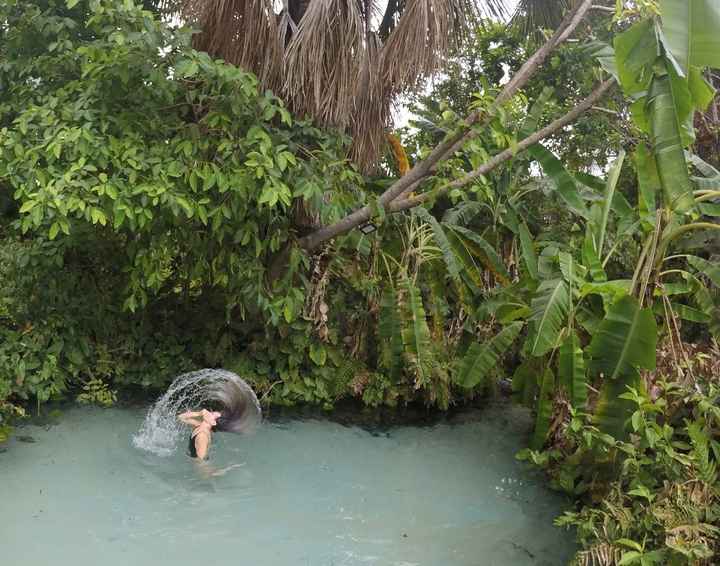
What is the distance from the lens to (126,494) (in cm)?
444

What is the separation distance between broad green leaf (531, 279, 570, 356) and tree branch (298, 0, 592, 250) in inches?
48.6

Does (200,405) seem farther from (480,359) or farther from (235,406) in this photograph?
(480,359)

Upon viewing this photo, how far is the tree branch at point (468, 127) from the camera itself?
466cm

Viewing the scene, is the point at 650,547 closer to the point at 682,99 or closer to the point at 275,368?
the point at 682,99

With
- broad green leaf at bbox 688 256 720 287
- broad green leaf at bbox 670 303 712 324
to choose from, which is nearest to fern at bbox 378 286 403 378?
broad green leaf at bbox 670 303 712 324

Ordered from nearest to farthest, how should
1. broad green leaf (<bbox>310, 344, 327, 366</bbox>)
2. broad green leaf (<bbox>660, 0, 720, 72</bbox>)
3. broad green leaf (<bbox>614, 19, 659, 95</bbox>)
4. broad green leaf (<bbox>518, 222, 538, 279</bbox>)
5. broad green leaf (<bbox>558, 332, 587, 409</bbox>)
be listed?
broad green leaf (<bbox>660, 0, 720, 72</bbox>), broad green leaf (<bbox>614, 19, 659, 95</bbox>), broad green leaf (<bbox>558, 332, 587, 409</bbox>), broad green leaf (<bbox>518, 222, 538, 279</bbox>), broad green leaf (<bbox>310, 344, 327, 366</bbox>)

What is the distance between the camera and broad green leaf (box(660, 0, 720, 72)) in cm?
356

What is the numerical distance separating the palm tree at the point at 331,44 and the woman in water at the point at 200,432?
2602 mm

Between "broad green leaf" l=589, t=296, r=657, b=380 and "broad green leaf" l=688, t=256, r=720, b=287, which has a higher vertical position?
"broad green leaf" l=688, t=256, r=720, b=287

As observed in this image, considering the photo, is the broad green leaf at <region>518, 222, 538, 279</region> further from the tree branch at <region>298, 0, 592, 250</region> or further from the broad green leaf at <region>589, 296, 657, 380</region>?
the broad green leaf at <region>589, 296, 657, 380</region>

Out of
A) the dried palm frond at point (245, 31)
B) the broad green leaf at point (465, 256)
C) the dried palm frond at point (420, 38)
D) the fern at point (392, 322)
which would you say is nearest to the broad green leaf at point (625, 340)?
the fern at point (392, 322)

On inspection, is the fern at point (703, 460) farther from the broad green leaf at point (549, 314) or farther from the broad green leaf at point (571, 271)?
the broad green leaf at point (571, 271)

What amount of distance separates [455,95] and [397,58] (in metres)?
4.07

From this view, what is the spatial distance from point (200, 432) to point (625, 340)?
10.0ft
